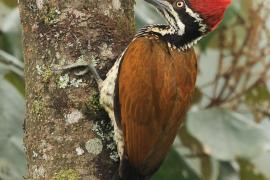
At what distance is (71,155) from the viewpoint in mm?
3580

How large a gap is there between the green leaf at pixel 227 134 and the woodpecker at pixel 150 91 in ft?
1.73

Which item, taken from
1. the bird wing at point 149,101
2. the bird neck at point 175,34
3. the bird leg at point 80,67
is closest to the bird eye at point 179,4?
the bird neck at point 175,34

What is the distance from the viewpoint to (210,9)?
12.7 ft

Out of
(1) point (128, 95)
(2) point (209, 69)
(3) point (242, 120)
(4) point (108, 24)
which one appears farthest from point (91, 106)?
(2) point (209, 69)

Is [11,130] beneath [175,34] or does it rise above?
beneath

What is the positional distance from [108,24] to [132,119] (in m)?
0.49

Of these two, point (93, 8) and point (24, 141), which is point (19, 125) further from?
point (93, 8)

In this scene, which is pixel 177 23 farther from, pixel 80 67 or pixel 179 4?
pixel 80 67

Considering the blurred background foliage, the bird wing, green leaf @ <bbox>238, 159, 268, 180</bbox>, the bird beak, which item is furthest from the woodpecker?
green leaf @ <bbox>238, 159, 268, 180</bbox>

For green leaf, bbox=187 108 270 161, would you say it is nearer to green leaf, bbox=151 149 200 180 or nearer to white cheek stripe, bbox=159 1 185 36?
green leaf, bbox=151 149 200 180

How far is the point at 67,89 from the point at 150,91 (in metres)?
0.40

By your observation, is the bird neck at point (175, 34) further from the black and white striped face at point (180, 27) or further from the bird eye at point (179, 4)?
the bird eye at point (179, 4)

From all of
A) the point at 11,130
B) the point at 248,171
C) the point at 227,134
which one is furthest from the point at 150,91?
the point at 248,171

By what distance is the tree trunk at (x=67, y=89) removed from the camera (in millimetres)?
3596
